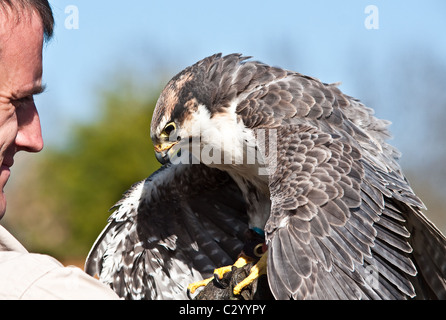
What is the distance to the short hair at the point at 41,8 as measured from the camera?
1.72m

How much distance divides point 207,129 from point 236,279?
1053mm

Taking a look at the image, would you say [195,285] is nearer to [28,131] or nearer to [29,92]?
[28,131]

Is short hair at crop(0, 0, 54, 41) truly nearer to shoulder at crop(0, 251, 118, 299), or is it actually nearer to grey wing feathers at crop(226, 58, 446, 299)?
shoulder at crop(0, 251, 118, 299)

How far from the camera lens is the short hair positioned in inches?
67.8

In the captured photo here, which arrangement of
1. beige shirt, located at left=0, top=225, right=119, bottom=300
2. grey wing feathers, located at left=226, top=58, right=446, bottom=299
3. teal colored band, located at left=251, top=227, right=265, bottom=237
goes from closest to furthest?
1. beige shirt, located at left=0, top=225, right=119, bottom=300
2. grey wing feathers, located at left=226, top=58, right=446, bottom=299
3. teal colored band, located at left=251, top=227, right=265, bottom=237

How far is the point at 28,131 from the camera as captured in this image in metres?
1.99

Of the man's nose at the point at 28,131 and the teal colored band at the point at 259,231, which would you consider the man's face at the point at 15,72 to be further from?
the teal colored band at the point at 259,231

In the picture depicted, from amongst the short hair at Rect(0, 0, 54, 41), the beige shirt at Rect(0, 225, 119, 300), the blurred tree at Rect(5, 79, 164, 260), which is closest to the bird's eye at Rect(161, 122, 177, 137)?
the short hair at Rect(0, 0, 54, 41)

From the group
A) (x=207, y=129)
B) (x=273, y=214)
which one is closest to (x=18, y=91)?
(x=273, y=214)

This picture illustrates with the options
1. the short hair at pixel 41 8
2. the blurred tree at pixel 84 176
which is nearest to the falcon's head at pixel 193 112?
the short hair at pixel 41 8

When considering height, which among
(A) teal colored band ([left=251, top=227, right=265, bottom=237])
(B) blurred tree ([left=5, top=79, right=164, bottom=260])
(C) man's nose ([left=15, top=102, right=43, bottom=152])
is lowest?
(B) blurred tree ([left=5, top=79, right=164, bottom=260])

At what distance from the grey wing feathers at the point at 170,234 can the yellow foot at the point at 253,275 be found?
0.97 metres

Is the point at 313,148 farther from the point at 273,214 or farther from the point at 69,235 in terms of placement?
the point at 69,235
